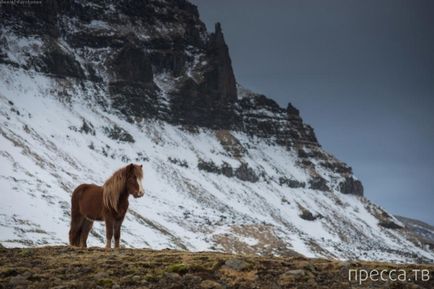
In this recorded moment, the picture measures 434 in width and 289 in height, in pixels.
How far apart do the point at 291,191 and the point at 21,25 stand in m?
110

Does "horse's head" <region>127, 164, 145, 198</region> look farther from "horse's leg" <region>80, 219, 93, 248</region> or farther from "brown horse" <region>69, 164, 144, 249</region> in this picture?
"horse's leg" <region>80, 219, 93, 248</region>

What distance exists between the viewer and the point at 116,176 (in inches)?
694

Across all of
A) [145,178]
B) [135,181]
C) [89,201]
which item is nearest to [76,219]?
[89,201]

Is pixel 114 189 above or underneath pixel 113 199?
above

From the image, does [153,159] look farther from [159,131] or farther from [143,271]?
[143,271]

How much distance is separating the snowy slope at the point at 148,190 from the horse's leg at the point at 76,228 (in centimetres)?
4467

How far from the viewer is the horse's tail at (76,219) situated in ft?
61.3

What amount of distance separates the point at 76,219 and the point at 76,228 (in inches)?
12.4

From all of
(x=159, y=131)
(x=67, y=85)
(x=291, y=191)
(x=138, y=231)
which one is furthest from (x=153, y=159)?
(x=138, y=231)

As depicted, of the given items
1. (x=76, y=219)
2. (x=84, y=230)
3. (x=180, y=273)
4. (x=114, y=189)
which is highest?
(x=114, y=189)

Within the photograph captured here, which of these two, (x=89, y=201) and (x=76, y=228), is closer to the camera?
(x=89, y=201)

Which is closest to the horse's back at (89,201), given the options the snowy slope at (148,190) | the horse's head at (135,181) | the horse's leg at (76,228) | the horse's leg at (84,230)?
the horse's leg at (76,228)

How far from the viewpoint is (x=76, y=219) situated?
1867 cm

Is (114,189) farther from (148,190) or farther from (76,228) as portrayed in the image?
(148,190)
